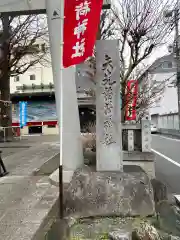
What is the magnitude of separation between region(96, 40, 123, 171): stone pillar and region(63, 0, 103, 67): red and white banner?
1.43m

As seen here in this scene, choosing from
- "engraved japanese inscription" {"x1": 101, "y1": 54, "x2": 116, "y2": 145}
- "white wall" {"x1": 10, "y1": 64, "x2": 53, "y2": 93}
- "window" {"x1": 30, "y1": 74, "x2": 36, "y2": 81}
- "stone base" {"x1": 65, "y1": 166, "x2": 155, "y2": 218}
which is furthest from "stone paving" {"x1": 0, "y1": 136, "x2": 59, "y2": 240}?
"window" {"x1": 30, "y1": 74, "x2": 36, "y2": 81}

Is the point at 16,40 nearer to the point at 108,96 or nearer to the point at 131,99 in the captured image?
the point at 131,99

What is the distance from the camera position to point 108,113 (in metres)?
6.95

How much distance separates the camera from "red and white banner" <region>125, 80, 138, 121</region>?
12047 millimetres

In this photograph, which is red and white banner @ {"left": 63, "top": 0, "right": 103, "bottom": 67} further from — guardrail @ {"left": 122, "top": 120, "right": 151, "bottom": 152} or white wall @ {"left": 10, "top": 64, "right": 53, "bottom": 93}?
white wall @ {"left": 10, "top": 64, "right": 53, "bottom": 93}

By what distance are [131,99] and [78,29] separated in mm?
7063

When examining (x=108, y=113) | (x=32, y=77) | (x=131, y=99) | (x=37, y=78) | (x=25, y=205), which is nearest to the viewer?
(x=25, y=205)

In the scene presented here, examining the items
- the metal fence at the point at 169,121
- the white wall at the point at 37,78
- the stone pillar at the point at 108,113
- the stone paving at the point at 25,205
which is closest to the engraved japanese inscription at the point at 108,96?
the stone pillar at the point at 108,113

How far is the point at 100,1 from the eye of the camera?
19.0 feet

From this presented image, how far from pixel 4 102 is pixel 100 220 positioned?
1827 centimetres

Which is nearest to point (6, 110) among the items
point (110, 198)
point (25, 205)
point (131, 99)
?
point (131, 99)

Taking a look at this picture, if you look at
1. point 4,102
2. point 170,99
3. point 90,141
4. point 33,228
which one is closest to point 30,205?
point 33,228

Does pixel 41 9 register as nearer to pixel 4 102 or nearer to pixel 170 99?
pixel 4 102

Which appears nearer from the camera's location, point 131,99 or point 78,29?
point 78,29
